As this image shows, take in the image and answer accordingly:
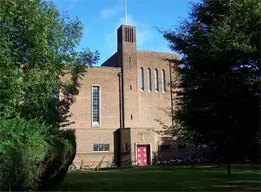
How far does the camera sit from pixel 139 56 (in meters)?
49.0

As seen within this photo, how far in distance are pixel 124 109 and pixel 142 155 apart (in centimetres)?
583

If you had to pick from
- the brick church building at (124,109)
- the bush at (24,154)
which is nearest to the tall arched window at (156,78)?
the brick church building at (124,109)

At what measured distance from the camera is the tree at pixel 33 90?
11297 mm

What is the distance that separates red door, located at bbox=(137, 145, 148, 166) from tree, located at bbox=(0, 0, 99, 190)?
2686 centimetres

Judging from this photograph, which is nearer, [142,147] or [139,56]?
[142,147]

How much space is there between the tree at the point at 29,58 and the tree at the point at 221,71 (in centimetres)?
603

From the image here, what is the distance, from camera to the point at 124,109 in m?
46.7

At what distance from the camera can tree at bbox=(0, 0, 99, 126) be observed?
14.5m

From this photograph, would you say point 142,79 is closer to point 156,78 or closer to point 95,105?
point 156,78

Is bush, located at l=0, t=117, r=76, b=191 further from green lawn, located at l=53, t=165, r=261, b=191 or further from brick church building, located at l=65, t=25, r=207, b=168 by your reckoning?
brick church building, located at l=65, t=25, r=207, b=168

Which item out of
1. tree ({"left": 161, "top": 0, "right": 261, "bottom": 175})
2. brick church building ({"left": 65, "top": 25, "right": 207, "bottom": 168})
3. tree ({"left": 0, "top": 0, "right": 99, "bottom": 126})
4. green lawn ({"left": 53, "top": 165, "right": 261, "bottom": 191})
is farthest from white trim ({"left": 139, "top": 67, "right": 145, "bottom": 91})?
tree ({"left": 0, "top": 0, "right": 99, "bottom": 126})

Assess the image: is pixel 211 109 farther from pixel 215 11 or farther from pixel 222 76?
pixel 215 11

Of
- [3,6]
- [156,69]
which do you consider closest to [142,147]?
[156,69]

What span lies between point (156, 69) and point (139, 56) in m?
2.87
